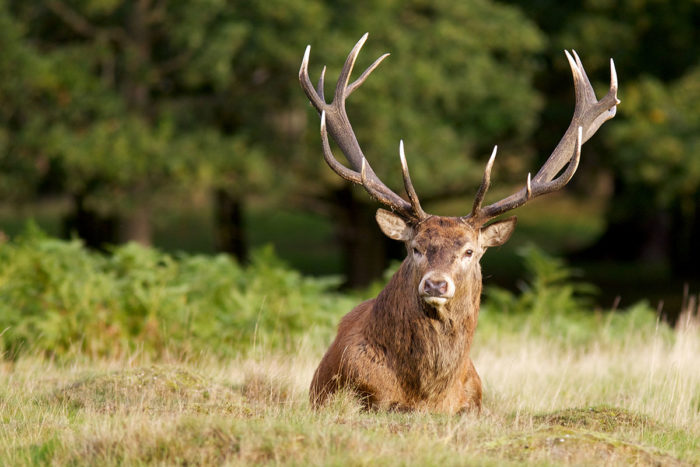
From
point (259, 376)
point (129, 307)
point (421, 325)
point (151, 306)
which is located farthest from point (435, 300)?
point (129, 307)

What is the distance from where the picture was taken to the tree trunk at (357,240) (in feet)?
60.4

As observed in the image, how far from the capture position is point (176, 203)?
15984 mm

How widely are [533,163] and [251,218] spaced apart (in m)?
18.6

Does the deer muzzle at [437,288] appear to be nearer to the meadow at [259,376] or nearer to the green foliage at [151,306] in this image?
the meadow at [259,376]

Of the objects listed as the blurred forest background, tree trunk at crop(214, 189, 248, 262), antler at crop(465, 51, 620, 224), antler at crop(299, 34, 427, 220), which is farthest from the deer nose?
tree trunk at crop(214, 189, 248, 262)

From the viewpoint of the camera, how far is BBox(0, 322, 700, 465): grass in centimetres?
411

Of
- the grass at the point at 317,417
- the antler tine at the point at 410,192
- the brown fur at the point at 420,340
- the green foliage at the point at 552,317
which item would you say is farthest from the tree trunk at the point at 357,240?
the brown fur at the point at 420,340

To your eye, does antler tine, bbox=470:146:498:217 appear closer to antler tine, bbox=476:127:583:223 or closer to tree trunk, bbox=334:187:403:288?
antler tine, bbox=476:127:583:223

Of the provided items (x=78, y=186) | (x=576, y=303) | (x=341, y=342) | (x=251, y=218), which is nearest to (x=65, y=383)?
(x=341, y=342)

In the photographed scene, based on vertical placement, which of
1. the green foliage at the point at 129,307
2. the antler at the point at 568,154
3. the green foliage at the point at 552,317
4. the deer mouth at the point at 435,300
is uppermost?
the antler at the point at 568,154

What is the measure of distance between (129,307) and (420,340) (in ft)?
11.2

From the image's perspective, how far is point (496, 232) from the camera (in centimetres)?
582

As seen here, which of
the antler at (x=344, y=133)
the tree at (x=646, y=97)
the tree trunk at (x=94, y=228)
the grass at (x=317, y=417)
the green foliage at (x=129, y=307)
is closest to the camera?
the grass at (x=317, y=417)

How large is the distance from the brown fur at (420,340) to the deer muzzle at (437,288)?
0.50ft
